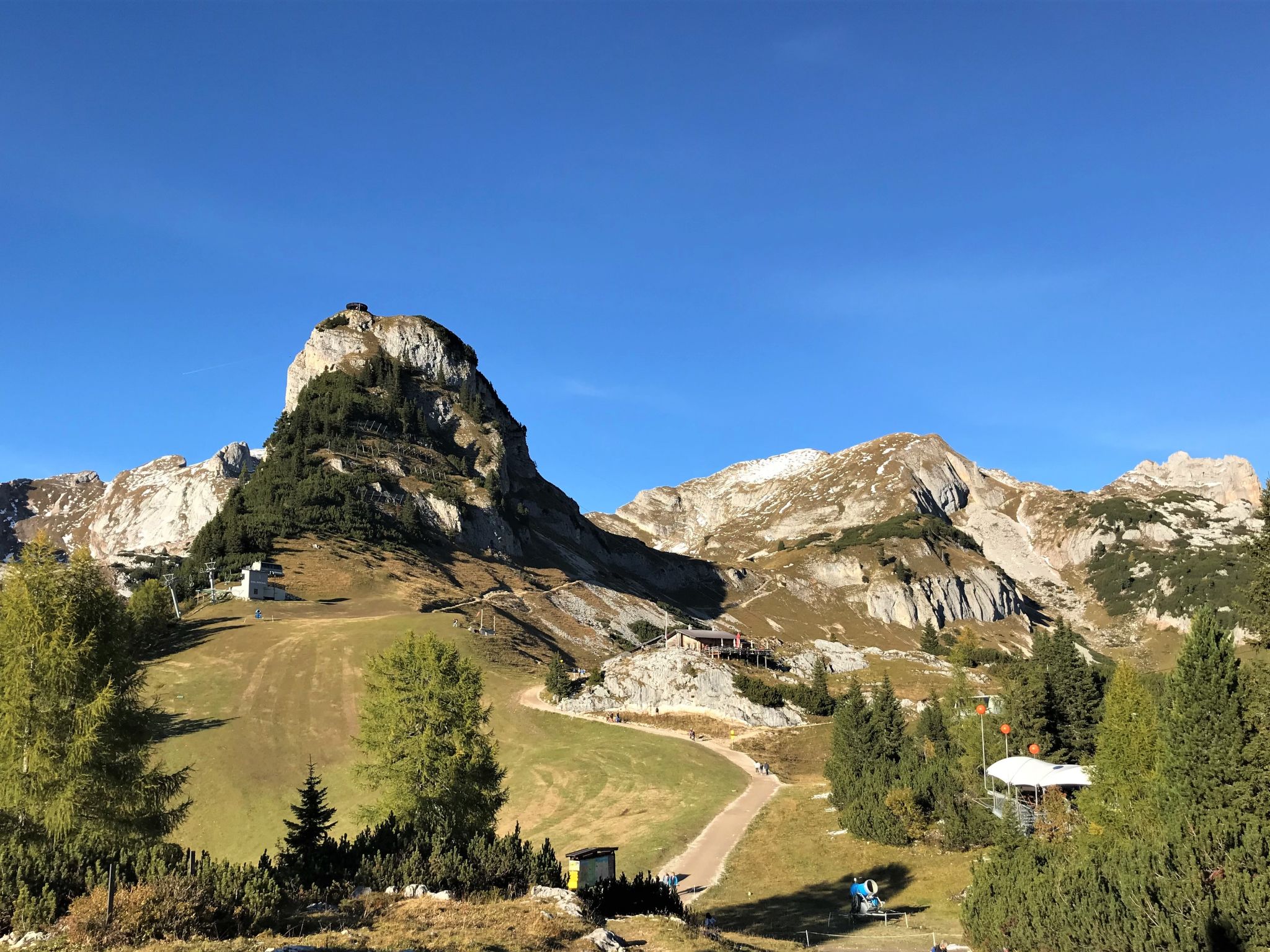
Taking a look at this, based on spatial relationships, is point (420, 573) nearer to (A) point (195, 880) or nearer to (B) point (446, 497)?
(B) point (446, 497)

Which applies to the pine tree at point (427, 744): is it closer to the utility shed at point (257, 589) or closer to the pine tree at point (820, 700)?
the pine tree at point (820, 700)

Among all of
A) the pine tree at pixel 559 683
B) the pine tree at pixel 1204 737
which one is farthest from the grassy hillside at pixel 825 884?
the pine tree at pixel 559 683

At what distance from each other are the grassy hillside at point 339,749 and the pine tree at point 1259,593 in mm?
28996

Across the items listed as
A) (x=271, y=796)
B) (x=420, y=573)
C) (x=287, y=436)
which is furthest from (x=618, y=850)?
(x=287, y=436)

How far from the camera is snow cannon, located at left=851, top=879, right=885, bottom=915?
33.2 m

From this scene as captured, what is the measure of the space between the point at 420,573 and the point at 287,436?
57.5 m

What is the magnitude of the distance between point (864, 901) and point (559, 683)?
152 ft

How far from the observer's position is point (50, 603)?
72.8ft

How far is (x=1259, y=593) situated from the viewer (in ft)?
94.4

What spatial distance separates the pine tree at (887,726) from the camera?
2103 inches

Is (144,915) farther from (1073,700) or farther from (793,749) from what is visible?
(793,749)

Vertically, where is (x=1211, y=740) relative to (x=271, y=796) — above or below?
above

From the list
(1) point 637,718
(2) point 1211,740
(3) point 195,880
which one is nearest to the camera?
(3) point 195,880

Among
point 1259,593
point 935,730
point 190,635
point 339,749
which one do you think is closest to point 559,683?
point 339,749
